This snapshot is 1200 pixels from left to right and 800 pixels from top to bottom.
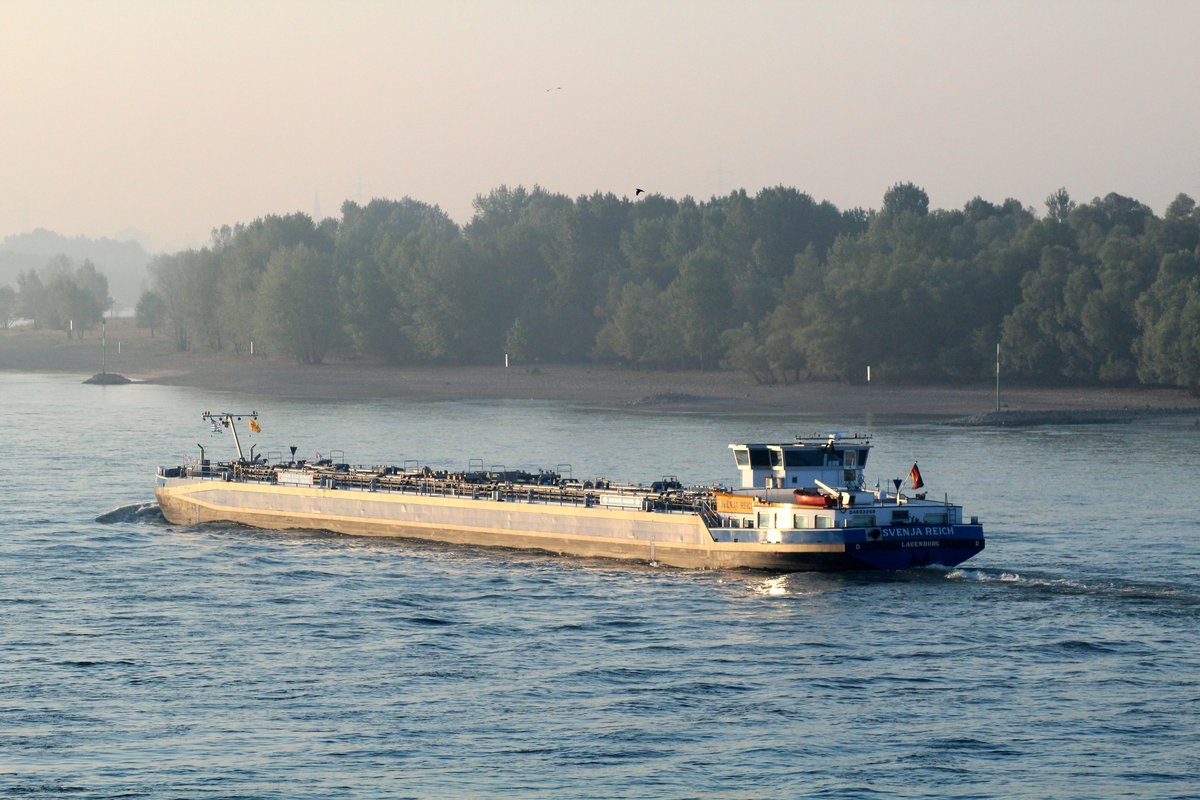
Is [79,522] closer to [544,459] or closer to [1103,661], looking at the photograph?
[544,459]

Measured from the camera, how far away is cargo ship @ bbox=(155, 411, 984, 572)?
235 feet

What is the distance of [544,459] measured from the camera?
12569cm

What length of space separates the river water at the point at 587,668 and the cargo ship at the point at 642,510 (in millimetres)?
1269

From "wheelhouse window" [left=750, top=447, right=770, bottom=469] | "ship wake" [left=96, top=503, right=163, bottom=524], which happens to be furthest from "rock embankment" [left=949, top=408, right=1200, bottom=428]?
"ship wake" [left=96, top=503, right=163, bottom=524]

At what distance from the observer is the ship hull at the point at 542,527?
71.6 m

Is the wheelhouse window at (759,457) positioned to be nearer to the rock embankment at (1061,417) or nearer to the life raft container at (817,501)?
the life raft container at (817,501)

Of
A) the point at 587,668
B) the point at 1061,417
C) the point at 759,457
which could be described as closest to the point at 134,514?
the point at 759,457

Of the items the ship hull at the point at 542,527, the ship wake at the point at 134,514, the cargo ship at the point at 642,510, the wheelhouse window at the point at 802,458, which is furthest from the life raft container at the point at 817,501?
the ship wake at the point at 134,514

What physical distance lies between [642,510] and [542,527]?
5.94 metres

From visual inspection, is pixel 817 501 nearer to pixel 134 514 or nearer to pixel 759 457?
pixel 759 457

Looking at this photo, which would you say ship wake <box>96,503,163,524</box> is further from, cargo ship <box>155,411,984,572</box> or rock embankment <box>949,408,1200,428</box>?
rock embankment <box>949,408,1200,428</box>

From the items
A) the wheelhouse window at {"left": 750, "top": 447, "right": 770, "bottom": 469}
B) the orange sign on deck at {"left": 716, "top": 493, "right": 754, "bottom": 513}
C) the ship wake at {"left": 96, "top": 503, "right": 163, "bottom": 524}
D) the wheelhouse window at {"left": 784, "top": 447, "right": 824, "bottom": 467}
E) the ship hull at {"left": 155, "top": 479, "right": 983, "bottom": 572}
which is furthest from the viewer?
the ship wake at {"left": 96, "top": 503, "right": 163, "bottom": 524}

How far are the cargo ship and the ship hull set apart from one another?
6 cm

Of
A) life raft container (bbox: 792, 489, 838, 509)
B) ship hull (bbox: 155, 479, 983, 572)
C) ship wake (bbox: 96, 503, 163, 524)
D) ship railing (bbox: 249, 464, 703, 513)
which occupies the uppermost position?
life raft container (bbox: 792, 489, 838, 509)
